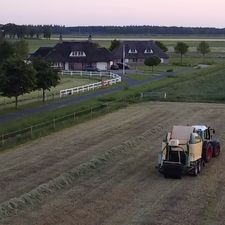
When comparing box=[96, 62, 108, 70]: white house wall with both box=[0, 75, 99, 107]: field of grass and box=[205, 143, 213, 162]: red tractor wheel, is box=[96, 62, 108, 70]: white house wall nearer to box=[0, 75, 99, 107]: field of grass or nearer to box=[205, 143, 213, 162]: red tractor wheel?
box=[0, 75, 99, 107]: field of grass

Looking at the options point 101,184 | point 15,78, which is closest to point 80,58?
point 15,78

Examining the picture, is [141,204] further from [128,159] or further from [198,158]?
[128,159]

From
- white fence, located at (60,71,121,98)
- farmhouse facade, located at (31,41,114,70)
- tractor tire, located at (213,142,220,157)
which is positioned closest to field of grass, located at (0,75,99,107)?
white fence, located at (60,71,121,98)

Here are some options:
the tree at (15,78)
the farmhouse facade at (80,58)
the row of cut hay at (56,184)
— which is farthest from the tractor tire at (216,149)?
the farmhouse facade at (80,58)

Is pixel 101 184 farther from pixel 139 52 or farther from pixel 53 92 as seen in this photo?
pixel 139 52

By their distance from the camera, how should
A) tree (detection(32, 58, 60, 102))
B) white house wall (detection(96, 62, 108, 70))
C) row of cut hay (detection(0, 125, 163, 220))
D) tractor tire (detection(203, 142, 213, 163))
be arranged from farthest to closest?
white house wall (detection(96, 62, 108, 70)) → tree (detection(32, 58, 60, 102)) → tractor tire (detection(203, 142, 213, 163)) → row of cut hay (detection(0, 125, 163, 220))

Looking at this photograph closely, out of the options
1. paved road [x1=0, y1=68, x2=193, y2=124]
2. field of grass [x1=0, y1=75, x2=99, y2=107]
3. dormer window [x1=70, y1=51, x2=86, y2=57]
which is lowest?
field of grass [x1=0, y1=75, x2=99, y2=107]
